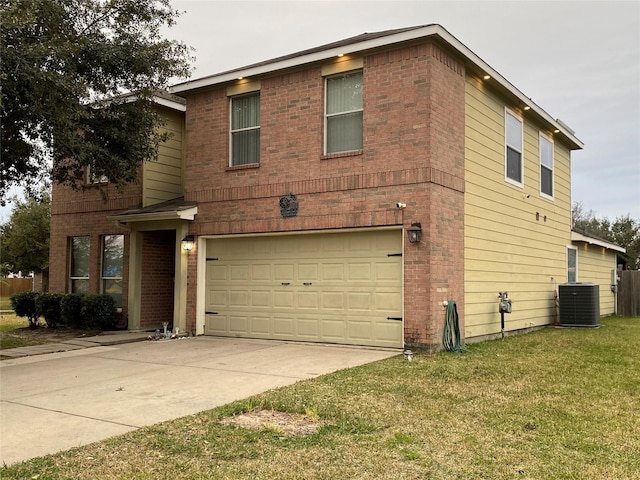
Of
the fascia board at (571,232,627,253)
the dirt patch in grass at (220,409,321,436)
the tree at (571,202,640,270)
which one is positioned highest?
the tree at (571,202,640,270)

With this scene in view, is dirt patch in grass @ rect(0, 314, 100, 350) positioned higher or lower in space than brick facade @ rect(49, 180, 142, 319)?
lower

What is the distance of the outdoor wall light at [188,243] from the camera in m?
12.4

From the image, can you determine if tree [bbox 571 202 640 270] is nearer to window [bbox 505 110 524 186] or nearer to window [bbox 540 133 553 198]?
window [bbox 540 133 553 198]

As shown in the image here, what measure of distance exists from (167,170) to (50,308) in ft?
14.3

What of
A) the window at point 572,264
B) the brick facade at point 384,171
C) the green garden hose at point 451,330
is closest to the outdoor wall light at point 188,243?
the brick facade at point 384,171

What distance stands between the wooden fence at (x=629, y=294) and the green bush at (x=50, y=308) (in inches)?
733

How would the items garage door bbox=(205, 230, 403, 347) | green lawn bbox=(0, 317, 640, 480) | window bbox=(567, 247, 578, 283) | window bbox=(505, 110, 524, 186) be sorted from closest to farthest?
green lawn bbox=(0, 317, 640, 480)
garage door bbox=(205, 230, 403, 347)
window bbox=(505, 110, 524, 186)
window bbox=(567, 247, 578, 283)

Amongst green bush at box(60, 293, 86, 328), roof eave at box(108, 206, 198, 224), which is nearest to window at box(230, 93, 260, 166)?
roof eave at box(108, 206, 198, 224)

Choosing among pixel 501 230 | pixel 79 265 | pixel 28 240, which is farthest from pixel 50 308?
pixel 28 240

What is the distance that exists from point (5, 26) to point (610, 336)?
1266 centimetres

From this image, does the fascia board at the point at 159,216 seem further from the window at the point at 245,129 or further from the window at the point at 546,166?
the window at the point at 546,166

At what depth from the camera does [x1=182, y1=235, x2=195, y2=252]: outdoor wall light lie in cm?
1244

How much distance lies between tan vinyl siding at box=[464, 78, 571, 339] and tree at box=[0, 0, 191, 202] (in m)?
6.11

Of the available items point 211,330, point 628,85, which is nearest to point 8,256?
point 211,330
